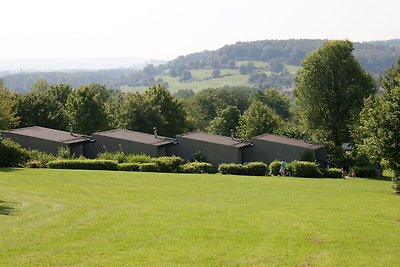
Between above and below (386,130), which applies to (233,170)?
below

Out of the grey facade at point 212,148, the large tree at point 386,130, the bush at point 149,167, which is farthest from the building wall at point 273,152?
the large tree at point 386,130

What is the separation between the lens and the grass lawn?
15.5 metres

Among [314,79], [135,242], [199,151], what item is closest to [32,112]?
[199,151]

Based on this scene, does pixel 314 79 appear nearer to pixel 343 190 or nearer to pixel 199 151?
pixel 199 151

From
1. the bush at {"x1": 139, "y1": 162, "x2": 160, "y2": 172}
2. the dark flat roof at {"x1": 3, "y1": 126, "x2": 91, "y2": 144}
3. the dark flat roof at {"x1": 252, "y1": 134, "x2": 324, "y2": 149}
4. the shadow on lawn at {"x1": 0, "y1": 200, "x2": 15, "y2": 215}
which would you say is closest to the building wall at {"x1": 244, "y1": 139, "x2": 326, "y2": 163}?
the dark flat roof at {"x1": 252, "y1": 134, "x2": 324, "y2": 149}

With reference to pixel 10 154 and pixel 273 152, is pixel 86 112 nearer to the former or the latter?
pixel 273 152

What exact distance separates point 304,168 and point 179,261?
34.6m

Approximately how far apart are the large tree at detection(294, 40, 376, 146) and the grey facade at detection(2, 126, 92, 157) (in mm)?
28769

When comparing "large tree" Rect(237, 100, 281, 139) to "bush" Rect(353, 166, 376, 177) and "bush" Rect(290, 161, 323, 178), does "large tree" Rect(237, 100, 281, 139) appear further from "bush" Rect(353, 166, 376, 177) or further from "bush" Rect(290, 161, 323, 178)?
"bush" Rect(290, 161, 323, 178)

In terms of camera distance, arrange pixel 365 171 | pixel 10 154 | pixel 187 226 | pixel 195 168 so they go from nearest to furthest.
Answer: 1. pixel 187 226
2. pixel 10 154
3. pixel 195 168
4. pixel 365 171

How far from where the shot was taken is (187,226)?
19781mm

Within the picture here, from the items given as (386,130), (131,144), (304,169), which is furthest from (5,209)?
(131,144)

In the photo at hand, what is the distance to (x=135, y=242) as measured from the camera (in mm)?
17141

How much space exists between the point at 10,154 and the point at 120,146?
51.5 feet
